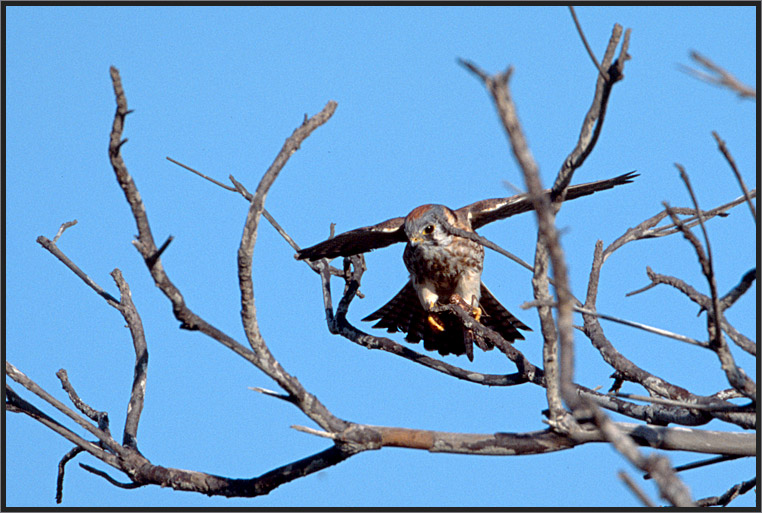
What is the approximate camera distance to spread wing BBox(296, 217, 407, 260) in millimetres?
4883

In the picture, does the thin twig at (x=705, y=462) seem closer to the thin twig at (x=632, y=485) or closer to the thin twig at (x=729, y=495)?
the thin twig at (x=729, y=495)

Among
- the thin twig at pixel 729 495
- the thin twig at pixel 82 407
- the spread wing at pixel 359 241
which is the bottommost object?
the thin twig at pixel 729 495

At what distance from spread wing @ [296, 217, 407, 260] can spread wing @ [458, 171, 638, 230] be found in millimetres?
545

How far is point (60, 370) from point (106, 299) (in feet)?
1.42

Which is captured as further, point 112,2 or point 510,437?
point 112,2

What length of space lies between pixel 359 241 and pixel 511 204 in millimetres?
1168

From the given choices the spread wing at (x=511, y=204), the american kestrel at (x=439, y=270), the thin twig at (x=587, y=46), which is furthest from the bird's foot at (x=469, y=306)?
the thin twig at (x=587, y=46)

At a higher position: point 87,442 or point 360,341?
point 360,341

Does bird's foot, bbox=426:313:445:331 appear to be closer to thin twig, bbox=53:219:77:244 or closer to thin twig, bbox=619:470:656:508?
thin twig, bbox=53:219:77:244

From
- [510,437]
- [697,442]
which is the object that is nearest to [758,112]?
[697,442]

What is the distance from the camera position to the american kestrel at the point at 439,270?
5289mm

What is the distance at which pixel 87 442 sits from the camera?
10.2ft

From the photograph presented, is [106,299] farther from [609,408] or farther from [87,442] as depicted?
[609,408]

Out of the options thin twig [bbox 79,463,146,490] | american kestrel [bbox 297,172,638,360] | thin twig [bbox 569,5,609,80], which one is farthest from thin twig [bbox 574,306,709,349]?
american kestrel [bbox 297,172,638,360]
